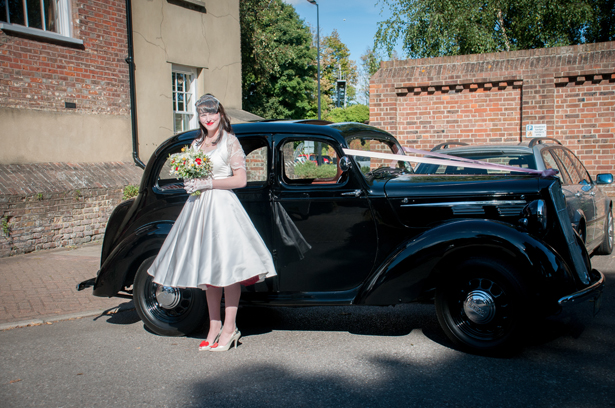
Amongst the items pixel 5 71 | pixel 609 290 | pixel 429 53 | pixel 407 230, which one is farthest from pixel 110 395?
pixel 429 53

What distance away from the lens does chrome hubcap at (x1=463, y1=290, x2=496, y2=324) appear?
12.6 feet

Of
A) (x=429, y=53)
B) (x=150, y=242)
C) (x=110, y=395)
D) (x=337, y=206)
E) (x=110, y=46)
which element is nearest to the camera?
(x=110, y=395)

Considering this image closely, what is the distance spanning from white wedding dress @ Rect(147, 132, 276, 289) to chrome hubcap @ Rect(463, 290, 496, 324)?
5.06ft

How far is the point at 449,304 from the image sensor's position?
4020mm

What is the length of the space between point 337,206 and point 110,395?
7.18ft

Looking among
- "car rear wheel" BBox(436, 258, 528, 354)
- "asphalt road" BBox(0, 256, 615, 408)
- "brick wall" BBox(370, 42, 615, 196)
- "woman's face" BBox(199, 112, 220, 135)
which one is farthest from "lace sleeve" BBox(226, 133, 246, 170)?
"brick wall" BBox(370, 42, 615, 196)

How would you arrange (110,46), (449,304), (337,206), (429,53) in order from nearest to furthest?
(449,304)
(337,206)
(110,46)
(429,53)

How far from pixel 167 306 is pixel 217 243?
104 cm

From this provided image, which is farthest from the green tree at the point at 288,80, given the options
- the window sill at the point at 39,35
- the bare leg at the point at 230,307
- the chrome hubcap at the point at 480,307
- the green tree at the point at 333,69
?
the chrome hubcap at the point at 480,307

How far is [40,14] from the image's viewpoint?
9383 millimetres

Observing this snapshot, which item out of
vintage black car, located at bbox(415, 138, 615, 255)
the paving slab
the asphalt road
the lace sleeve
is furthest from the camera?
vintage black car, located at bbox(415, 138, 615, 255)

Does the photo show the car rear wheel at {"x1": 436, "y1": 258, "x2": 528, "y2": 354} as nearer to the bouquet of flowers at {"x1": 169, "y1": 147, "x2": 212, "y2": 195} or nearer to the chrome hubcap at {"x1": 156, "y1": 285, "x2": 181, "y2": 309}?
the bouquet of flowers at {"x1": 169, "y1": 147, "x2": 212, "y2": 195}

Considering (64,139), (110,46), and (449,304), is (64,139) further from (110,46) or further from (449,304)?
(449,304)

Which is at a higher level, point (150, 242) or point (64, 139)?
point (64, 139)
